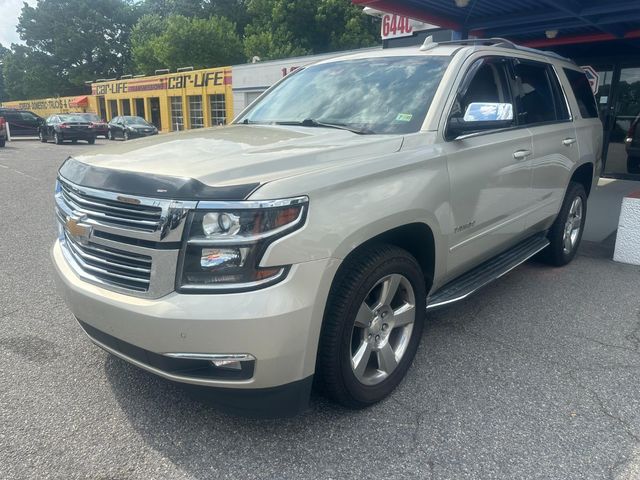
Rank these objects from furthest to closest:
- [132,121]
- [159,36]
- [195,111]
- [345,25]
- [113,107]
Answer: [159,36]
[113,107]
[345,25]
[195,111]
[132,121]

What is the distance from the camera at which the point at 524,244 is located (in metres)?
4.60

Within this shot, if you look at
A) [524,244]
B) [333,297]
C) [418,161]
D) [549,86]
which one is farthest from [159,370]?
[549,86]

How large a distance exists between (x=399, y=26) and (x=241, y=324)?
10.5m

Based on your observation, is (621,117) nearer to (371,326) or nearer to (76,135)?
(371,326)

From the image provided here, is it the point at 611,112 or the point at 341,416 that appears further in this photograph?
the point at 611,112

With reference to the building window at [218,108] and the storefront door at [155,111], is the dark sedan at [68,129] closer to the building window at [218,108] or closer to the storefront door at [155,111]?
the building window at [218,108]

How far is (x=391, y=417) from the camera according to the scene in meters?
2.79

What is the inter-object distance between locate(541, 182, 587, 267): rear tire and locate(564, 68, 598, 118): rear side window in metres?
0.80

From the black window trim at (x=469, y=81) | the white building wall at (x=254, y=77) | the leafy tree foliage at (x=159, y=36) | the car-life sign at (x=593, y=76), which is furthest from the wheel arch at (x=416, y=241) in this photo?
the leafy tree foliage at (x=159, y=36)

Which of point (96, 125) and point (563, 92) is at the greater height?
point (563, 92)

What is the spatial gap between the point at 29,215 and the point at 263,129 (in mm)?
5947

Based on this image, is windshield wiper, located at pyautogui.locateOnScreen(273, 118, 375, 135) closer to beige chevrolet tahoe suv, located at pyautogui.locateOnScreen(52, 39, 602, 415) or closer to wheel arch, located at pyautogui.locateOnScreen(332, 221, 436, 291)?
beige chevrolet tahoe suv, located at pyautogui.locateOnScreen(52, 39, 602, 415)

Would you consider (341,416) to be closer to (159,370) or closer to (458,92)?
(159,370)

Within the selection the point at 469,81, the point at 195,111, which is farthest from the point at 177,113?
the point at 469,81
